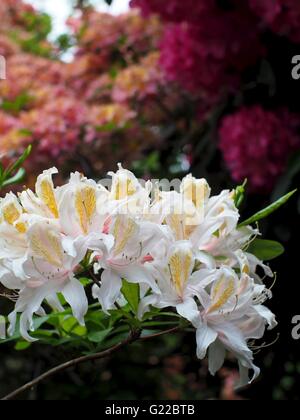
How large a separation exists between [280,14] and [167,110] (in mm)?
729

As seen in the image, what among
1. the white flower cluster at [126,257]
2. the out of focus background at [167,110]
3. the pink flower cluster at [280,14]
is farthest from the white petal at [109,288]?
the pink flower cluster at [280,14]

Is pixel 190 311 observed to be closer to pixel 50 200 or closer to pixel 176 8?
pixel 50 200

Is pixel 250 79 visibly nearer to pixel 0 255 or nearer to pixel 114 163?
pixel 114 163

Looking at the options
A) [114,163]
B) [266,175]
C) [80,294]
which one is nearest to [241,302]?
[80,294]

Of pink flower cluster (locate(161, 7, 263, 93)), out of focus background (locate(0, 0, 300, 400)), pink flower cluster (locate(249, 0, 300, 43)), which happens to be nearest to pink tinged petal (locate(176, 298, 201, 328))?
out of focus background (locate(0, 0, 300, 400))

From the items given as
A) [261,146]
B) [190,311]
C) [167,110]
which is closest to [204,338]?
[190,311]

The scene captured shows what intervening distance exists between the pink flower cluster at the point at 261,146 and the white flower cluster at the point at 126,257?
891 mm

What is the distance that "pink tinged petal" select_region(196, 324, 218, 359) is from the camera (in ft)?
2.32

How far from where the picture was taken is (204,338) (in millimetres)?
721

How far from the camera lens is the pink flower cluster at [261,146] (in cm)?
164

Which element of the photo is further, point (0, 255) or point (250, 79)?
point (250, 79)

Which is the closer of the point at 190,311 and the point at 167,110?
the point at 190,311

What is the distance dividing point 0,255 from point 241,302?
0.25 metres

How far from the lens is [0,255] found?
0.71 m
